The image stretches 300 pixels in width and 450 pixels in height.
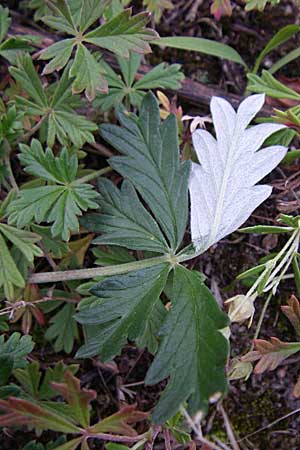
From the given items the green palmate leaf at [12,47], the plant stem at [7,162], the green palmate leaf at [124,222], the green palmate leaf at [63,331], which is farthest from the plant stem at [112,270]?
the green palmate leaf at [12,47]

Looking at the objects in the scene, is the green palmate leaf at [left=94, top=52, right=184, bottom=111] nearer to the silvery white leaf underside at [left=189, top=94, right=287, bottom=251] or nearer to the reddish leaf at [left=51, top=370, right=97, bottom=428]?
the silvery white leaf underside at [left=189, top=94, right=287, bottom=251]

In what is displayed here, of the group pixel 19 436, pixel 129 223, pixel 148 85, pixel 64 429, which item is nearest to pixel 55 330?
pixel 19 436

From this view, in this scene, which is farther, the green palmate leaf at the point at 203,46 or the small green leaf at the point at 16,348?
the green palmate leaf at the point at 203,46

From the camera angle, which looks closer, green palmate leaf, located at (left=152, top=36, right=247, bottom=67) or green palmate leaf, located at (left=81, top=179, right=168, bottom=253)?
green palmate leaf, located at (left=81, top=179, right=168, bottom=253)

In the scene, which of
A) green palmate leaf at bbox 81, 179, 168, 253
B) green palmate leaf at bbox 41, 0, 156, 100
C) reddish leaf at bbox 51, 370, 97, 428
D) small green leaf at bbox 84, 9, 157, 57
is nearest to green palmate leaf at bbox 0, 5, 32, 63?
green palmate leaf at bbox 41, 0, 156, 100

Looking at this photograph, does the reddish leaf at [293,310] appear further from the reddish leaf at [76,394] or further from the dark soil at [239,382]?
the reddish leaf at [76,394]

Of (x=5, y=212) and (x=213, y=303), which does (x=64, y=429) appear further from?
(x=5, y=212)
